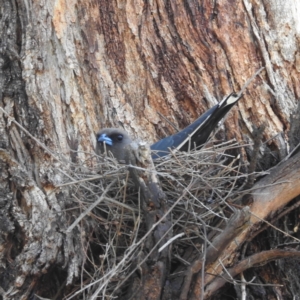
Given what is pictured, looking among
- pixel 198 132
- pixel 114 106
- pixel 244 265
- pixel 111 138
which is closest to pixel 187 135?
pixel 198 132

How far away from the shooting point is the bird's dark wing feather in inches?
152

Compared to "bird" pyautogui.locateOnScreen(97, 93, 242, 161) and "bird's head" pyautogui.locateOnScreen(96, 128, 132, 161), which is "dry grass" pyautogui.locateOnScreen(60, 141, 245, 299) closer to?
"bird" pyautogui.locateOnScreen(97, 93, 242, 161)

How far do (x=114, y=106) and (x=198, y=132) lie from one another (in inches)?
25.1

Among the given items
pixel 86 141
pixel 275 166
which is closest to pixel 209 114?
pixel 275 166

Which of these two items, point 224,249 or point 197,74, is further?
point 197,74

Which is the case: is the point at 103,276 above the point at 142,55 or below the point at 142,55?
below

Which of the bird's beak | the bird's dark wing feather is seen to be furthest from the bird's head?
the bird's dark wing feather

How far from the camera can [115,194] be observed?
3674 millimetres

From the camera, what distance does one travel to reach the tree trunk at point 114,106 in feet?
12.3

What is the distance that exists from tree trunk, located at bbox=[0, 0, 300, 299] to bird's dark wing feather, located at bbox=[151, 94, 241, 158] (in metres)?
0.25

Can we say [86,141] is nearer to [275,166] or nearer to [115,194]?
[115,194]

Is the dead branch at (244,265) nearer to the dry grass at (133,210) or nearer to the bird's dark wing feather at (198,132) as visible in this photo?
the dry grass at (133,210)

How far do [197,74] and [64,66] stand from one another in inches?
31.2

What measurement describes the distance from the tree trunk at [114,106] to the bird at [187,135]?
13 centimetres
